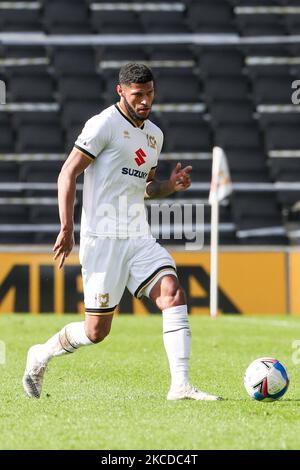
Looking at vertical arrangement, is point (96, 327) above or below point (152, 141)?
below

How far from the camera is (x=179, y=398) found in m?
7.44

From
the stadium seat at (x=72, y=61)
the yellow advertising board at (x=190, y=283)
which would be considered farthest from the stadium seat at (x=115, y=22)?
the yellow advertising board at (x=190, y=283)

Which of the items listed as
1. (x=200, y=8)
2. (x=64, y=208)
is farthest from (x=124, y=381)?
(x=200, y=8)

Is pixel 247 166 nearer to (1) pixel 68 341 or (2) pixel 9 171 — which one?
(2) pixel 9 171

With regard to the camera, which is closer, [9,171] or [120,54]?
[9,171]

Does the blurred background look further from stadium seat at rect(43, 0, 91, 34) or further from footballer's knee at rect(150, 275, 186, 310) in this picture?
footballer's knee at rect(150, 275, 186, 310)

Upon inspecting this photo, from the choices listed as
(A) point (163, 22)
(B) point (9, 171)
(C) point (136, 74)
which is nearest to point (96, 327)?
(C) point (136, 74)

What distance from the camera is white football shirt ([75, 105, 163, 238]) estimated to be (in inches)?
302

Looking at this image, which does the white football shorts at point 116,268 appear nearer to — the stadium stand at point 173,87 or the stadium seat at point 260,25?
the stadium stand at point 173,87

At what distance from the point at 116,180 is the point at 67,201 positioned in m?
0.46

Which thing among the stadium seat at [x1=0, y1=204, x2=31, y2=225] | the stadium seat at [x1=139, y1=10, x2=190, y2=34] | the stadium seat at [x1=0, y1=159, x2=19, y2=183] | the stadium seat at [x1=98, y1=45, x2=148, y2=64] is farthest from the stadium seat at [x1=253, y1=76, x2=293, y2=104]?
the stadium seat at [x1=0, y1=204, x2=31, y2=225]

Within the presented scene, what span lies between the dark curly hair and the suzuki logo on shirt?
0.48 metres

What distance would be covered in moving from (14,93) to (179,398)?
61.6ft

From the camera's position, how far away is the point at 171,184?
8.01 m
